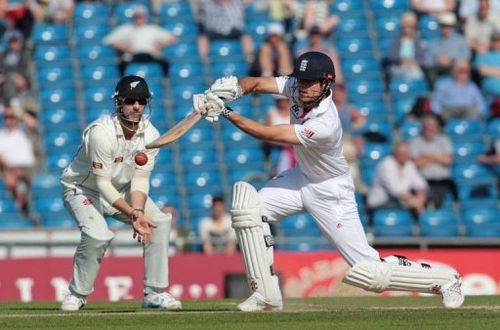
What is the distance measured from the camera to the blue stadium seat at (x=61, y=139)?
59.3 ft

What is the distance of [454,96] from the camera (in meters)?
18.9

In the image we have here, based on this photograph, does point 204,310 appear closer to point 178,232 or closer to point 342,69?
point 178,232

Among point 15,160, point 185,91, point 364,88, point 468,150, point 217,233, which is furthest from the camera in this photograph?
point 364,88

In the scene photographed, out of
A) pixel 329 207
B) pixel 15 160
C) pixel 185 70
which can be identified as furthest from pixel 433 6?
pixel 329 207

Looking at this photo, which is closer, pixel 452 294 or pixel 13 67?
pixel 452 294

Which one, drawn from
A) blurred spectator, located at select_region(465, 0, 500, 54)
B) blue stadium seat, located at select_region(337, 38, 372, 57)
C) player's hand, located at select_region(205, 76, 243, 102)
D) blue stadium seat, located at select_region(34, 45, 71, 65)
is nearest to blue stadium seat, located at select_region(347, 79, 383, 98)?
blue stadium seat, located at select_region(337, 38, 372, 57)

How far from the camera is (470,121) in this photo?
19.0 m

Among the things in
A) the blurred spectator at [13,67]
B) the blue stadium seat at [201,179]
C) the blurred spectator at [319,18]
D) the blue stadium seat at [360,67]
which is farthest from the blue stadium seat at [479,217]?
the blurred spectator at [13,67]

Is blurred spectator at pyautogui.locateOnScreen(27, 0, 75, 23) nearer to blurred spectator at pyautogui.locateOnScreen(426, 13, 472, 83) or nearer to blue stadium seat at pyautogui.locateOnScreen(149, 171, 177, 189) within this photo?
blue stadium seat at pyautogui.locateOnScreen(149, 171, 177, 189)

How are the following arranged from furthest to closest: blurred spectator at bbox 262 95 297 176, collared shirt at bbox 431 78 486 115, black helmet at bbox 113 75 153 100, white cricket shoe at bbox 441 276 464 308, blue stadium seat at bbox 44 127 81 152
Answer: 1. collared shirt at bbox 431 78 486 115
2. blue stadium seat at bbox 44 127 81 152
3. blurred spectator at bbox 262 95 297 176
4. black helmet at bbox 113 75 153 100
5. white cricket shoe at bbox 441 276 464 308

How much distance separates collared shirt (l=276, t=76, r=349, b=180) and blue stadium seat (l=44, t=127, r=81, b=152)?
8.30 meters

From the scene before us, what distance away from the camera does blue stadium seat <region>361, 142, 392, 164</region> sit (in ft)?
59.8

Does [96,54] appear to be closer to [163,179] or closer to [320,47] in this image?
[163,179]

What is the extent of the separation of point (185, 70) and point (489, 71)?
4.34m
